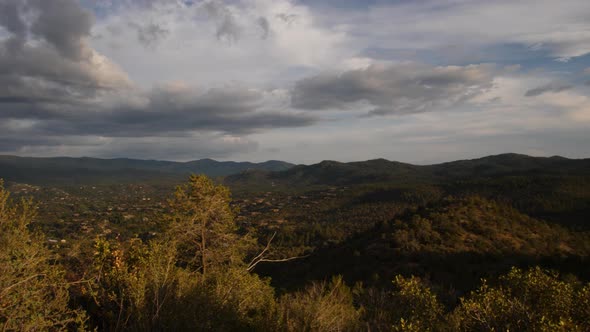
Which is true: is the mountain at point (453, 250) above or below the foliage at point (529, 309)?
below

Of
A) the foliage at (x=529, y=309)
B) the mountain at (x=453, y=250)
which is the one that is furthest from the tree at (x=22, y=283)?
the mountain at (x=453, y=250)

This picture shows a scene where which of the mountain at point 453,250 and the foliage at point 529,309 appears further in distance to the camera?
the mountain at point 453,250

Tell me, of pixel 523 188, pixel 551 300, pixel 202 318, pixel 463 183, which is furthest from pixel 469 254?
pixel 463 183

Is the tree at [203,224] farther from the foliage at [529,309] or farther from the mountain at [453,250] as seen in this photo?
the mountain at [453,250]

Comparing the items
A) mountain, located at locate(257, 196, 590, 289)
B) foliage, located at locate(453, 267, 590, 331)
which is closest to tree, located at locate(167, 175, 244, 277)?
foliage, located at locate(453, 267, 590, 331)

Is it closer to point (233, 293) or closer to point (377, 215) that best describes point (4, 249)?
point (233, 293)

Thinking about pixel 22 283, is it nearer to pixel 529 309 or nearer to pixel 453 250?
pixel 529 309

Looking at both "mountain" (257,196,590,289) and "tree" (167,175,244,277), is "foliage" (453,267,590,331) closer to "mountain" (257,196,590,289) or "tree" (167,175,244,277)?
"tree" (167,175,244,277)

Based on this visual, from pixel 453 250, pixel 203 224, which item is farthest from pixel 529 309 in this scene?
pixel 453 250

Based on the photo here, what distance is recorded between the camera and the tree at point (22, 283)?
18.7 feet

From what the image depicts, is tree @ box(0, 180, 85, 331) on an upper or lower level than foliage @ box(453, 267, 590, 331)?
upper

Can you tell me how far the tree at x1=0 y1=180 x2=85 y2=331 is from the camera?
569 cm

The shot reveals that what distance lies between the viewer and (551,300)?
696 cm

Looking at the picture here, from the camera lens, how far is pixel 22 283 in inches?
248
